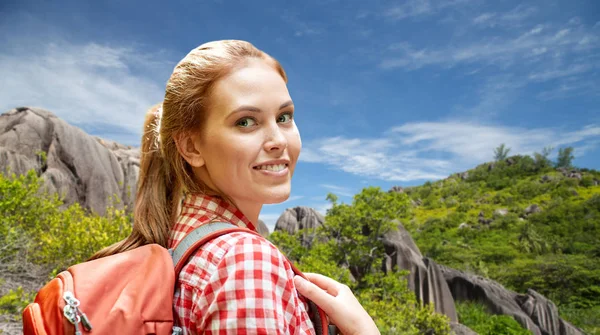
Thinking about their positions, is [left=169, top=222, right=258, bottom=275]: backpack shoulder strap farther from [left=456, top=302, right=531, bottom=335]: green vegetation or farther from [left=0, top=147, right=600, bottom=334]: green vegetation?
[left=456, top=302, right=531, bottom=335]: green vegetation

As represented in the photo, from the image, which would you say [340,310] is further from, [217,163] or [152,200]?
[152,200]

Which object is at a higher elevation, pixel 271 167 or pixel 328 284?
pixel 271 167

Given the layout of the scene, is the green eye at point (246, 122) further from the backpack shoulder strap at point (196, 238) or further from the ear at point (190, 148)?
the backpack shoulder strap at point (196, 238)

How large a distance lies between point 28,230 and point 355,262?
403 inches

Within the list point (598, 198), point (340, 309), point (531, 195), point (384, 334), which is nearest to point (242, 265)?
point (340, 309)

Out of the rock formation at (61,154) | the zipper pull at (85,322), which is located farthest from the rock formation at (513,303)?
the zipper pull at (85,322)

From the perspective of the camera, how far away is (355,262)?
54.9 feet

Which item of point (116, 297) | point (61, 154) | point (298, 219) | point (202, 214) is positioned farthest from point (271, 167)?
point (298, 219)

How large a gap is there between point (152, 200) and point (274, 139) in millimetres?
536

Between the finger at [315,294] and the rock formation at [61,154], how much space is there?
1718 cm

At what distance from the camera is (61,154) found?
61.3 feet

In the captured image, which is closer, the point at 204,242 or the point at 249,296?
the point at 249,296

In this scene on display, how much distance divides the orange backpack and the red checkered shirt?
5cm

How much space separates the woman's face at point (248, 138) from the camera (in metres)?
1.55
